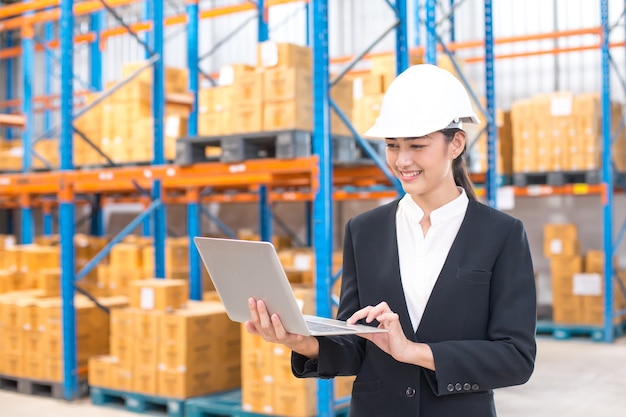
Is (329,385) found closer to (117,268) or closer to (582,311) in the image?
(117,268)

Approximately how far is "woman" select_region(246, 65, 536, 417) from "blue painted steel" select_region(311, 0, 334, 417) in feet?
12.3

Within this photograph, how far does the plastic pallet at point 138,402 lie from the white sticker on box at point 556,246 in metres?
6.01

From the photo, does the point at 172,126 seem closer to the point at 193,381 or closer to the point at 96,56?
the point at 193,381

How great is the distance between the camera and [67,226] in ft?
25.8

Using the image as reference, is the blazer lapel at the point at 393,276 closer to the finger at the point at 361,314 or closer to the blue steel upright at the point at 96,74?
the finger at the point at 361,314

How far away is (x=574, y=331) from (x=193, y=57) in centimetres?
599

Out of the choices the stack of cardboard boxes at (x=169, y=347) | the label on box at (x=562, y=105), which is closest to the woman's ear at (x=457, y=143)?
the stack of cardboard boxes at (x=169, y=347)

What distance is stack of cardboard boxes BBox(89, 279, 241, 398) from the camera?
6922 mm

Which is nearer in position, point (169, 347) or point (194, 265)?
point (169, 347)

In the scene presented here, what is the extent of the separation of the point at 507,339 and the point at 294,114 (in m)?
4.47

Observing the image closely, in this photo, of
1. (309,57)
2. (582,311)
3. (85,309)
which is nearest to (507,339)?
(309,57)

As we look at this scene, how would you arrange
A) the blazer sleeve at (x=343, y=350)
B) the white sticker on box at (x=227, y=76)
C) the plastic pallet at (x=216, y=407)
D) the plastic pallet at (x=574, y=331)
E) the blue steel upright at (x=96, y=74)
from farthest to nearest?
the blue steel upright at (x=96, y=74) < the plastic pallet at (x=574, y=331) < the white sticker on box at (x=227, y=76) < the plastic pallet at (x=216, y=407) < the blazer sleeve at (x=343, y=350)

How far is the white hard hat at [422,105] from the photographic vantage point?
6.87 ft

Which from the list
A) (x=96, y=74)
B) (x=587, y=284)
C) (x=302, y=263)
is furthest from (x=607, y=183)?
(x=96, y=74)
